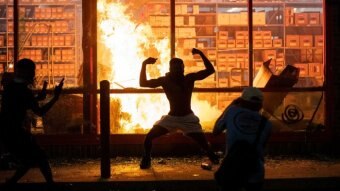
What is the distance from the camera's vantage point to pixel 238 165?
563 cm

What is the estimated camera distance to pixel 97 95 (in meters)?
10.7

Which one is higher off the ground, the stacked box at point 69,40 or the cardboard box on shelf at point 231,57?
the stacked box at point 69,40

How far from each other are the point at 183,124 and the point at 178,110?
9.2 inches

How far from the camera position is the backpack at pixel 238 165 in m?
5.61

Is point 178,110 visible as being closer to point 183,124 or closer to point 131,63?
point 183,124

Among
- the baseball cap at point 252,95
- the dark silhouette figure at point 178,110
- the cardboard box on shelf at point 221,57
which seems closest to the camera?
the baseball cap at point 252,95

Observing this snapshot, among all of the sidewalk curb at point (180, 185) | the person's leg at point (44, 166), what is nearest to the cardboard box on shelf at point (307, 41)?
the sidewalk curb at point (180, 185)

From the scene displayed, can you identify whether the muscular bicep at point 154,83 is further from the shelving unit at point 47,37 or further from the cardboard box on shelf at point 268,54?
the cardboard box on shelf at point 268,54

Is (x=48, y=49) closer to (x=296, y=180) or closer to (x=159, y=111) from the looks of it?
(x=159, y=111)

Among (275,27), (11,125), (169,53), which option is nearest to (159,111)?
(169,53)

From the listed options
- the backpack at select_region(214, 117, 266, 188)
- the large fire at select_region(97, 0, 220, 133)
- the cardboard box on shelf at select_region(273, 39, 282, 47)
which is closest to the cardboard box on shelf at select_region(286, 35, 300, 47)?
the cardboard box on shelf at select_region(273, 39, 282, 47)

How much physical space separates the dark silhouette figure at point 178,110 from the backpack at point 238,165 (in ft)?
11.3

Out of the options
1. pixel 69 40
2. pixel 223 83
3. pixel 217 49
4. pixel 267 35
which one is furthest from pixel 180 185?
pixel 267 35

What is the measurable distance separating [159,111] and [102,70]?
4.16 feet
